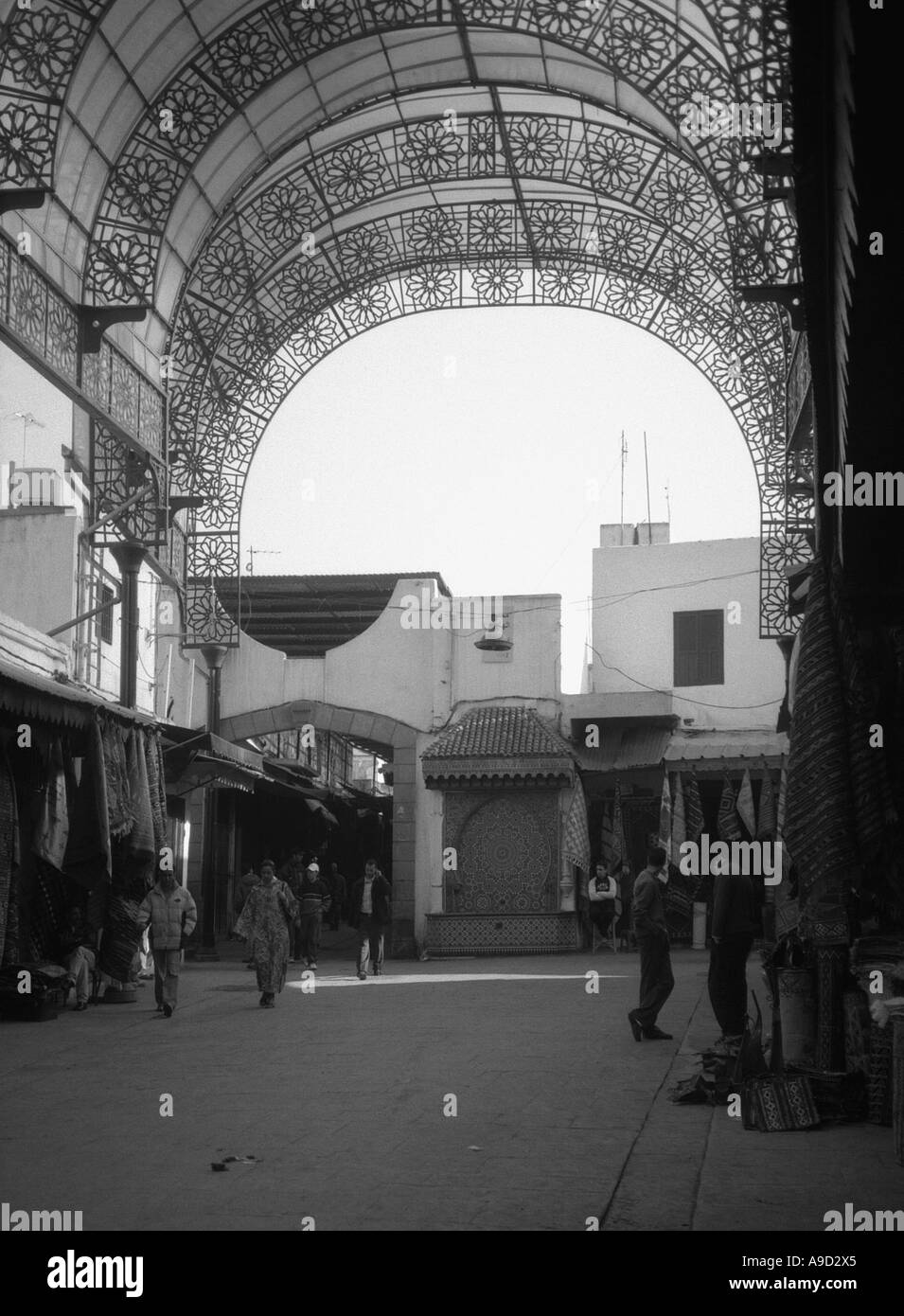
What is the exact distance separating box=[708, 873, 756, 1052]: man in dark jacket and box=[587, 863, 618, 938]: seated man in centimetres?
1302

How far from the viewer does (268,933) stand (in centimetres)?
1597

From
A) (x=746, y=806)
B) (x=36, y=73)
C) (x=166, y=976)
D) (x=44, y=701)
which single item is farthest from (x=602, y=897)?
(x=44, y=701)

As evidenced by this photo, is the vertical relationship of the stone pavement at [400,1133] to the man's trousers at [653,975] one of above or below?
below

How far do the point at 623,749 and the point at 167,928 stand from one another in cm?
1195

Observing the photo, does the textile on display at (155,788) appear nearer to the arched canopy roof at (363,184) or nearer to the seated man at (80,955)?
the seated man at (80,955)

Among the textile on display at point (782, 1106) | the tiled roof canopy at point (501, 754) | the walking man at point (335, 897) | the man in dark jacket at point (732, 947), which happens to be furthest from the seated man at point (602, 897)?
the textile on display at point (782, 1106)

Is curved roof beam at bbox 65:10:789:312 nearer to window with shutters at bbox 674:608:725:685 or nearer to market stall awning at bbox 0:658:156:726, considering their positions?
window with shutters at bbox 674:608:725:685

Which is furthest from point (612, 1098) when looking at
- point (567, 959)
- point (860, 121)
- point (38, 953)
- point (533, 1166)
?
point (567, 959)

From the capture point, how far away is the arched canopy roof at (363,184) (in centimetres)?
1897

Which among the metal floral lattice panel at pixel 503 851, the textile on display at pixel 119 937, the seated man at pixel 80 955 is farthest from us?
the metal floral lattice panel at pixel 503 851

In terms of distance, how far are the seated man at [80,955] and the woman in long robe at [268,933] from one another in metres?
1.51

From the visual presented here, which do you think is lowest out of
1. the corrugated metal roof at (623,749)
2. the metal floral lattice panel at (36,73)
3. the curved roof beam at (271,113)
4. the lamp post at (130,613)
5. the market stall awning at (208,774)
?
the market stall awning at (208,774)

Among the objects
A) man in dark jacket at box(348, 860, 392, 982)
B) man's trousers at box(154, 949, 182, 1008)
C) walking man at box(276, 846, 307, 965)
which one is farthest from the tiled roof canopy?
man's trousers at box(154, 949, 182, 1008)
